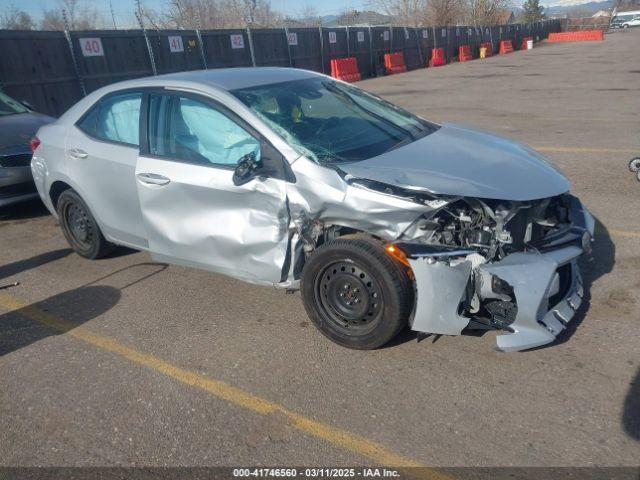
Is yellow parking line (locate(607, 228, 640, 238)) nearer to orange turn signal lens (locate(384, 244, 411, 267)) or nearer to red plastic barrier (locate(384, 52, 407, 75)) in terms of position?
orange turn signal lens (locate(384, 244, 411, 267))

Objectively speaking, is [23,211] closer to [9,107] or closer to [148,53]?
[9,107]

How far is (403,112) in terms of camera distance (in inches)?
195

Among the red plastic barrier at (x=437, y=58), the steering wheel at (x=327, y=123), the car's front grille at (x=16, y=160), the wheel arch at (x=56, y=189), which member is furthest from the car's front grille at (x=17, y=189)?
the red plastic barrier at (x=437, y=58)

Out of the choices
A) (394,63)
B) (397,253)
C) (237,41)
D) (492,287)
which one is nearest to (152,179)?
(397,253)

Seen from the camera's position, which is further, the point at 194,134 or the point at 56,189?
the point at 56,189

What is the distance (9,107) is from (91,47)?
25.2 feet

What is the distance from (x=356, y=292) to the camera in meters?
3.45

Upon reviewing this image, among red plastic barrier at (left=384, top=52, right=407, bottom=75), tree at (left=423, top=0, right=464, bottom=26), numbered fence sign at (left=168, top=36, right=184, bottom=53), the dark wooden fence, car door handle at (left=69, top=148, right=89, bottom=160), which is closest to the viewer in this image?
car door handle at (left=69, top=148, right=89, bottom=160)

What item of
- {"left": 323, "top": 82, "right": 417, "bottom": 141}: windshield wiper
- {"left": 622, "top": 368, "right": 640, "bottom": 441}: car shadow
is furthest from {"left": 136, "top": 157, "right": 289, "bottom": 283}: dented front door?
{"left": 622, "top": 368, "right": 640, "bottom": 441}: car shadow

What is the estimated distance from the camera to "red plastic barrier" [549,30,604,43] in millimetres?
51156

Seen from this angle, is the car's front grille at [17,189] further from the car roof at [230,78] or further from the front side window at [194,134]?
the front side window at [194,134]

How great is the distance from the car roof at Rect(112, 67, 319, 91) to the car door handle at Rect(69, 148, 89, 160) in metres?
0.61

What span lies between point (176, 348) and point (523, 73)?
2354 centimetres

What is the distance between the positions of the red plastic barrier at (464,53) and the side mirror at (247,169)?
116ft
